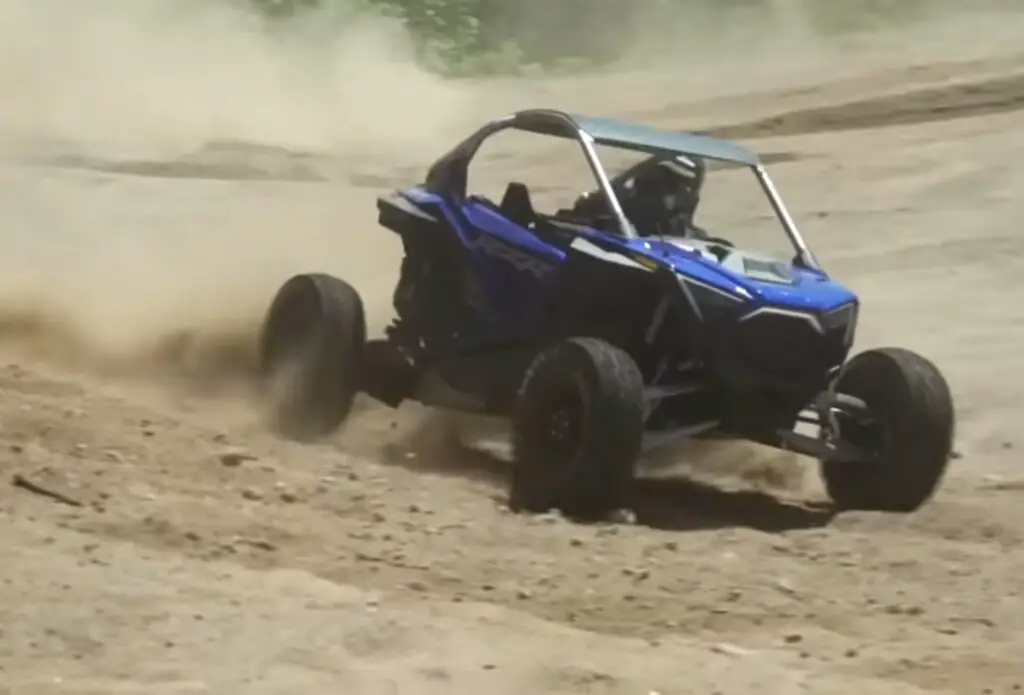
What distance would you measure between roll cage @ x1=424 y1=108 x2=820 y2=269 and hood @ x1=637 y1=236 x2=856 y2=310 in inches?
7.5

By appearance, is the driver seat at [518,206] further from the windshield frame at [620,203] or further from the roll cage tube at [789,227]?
the roll cage tube at [789,227]

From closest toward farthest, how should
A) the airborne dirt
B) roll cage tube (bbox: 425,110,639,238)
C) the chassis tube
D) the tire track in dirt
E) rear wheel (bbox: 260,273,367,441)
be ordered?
the airborne dirt
the chassis tube
roll cage tube (bbox: 425,110,639,238)
rear wheel (bbox: 260,273,367,441)
the tire track in dirt

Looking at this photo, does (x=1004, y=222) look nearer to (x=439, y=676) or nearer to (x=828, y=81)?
(x=828, y=81)

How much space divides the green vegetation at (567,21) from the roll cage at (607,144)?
1520 centimetres

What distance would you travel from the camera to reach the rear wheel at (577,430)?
227 inches

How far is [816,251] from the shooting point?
12164 mm

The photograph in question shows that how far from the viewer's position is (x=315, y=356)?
7648 mm

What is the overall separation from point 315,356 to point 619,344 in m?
1.78

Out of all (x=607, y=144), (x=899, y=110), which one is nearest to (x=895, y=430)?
(x=607, y=144)

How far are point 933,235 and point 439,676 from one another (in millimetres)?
9412

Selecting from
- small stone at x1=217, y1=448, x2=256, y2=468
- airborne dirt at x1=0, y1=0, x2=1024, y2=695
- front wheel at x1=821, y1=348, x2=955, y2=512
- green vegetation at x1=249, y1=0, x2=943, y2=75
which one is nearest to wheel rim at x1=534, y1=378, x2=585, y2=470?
airborne dirt at x1=0, y1=0, x2=1024, y2=695

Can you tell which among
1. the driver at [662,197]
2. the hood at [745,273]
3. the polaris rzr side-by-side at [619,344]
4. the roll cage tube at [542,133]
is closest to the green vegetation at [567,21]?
the roll cage tube at [542,133]

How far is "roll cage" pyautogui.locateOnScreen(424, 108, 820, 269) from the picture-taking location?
21.9 ft

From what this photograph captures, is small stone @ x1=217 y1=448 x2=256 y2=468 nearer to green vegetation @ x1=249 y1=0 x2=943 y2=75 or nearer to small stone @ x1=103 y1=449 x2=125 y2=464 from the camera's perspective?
small stone @ x1=103 y1=449 x2=125 y2=464
